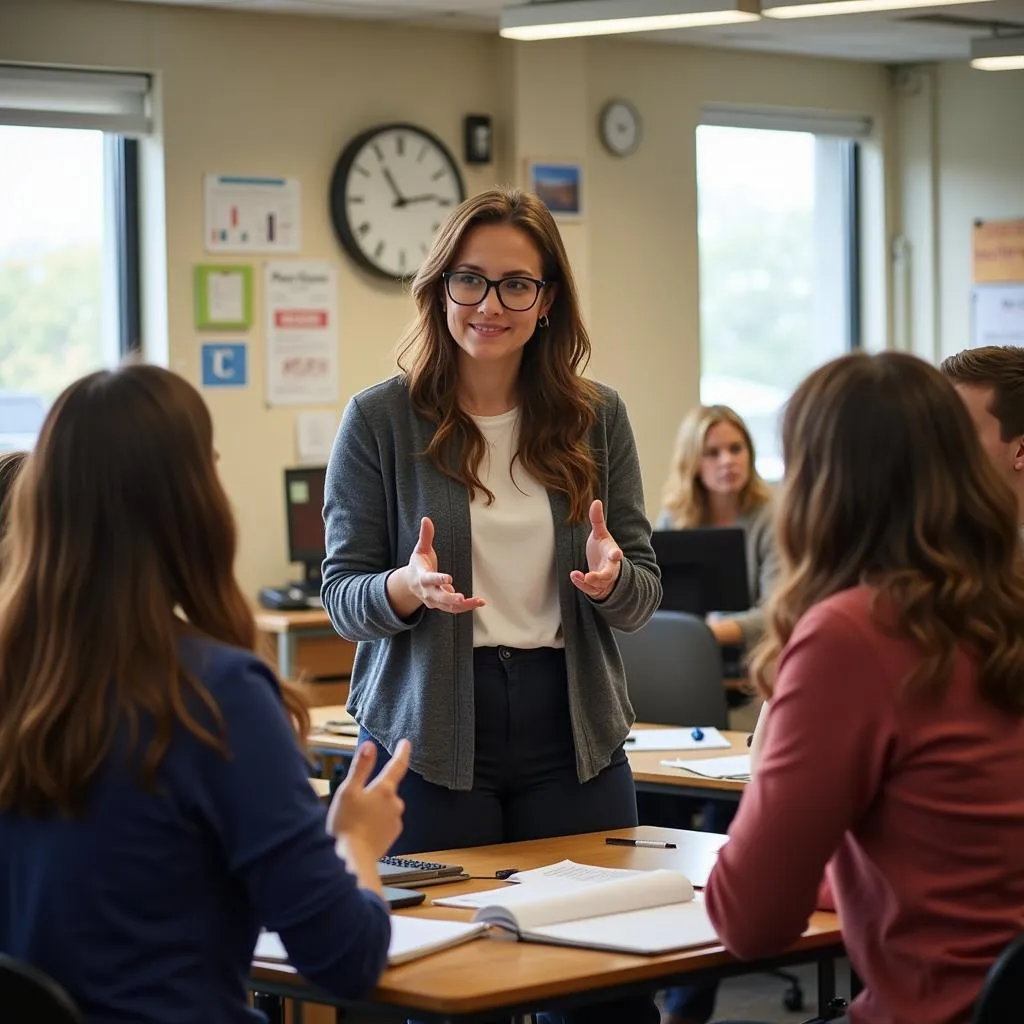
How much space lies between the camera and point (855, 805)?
1.70 m

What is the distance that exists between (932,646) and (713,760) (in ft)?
5.81

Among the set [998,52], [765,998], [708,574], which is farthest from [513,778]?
Answer: [998,52]

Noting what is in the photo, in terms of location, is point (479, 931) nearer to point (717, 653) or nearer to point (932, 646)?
point (932, 646)

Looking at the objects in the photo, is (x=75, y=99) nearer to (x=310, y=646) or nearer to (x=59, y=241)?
(x=59, y=241)

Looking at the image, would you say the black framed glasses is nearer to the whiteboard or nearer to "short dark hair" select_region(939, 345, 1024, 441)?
"short dark hair" select_region(939, 345, 1024, 441)

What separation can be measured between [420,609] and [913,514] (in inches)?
36.0

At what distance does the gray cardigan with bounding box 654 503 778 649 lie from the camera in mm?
5020

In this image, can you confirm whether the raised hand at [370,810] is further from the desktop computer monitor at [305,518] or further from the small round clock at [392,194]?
the small round clock at [392,194]

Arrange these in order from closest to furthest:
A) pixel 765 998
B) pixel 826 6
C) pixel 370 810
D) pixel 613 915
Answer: pixel 370 810, pixel 613 915, pixel 765 998, pixel 826 6

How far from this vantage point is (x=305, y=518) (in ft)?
19.1

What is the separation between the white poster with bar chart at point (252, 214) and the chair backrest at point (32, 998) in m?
4.48

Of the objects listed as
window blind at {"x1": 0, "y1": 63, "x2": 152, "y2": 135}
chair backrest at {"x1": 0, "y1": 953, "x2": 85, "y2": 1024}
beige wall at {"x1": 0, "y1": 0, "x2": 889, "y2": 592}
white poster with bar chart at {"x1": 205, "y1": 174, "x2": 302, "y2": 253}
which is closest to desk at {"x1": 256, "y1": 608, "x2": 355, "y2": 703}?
beige wall at {"x1": 0, "y1": 0, "x2": 889, "y2": 592}

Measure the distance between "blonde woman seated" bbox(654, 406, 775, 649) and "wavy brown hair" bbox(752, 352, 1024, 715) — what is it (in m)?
3.40

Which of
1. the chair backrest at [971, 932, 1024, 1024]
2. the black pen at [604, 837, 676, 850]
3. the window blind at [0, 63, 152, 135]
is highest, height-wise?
Result: the window blind at [0, 63, 152, 135]
